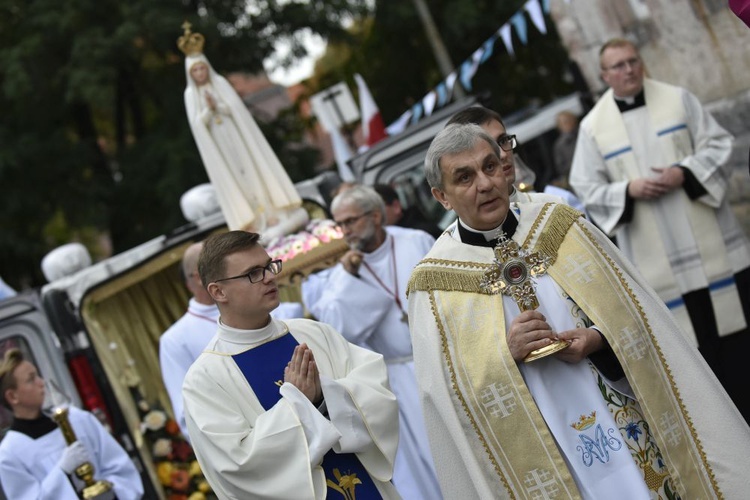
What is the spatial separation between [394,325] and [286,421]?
2282mm

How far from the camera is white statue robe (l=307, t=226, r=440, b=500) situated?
650 cm

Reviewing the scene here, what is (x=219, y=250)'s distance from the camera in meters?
4.81

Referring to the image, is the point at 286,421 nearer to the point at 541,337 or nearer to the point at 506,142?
the point at 541,337

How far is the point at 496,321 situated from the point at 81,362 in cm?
Result: 577

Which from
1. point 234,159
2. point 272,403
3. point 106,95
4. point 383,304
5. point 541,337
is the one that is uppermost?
point 106,95

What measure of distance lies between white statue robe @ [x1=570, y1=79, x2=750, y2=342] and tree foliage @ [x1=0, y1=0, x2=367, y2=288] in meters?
12.9

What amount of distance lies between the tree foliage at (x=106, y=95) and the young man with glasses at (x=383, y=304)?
13008 millimetres


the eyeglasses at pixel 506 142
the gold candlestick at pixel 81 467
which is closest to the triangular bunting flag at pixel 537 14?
the gold candlestick at pixel 81 467

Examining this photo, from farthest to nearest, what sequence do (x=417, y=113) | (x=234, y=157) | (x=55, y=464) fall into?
(x=417, y=113) < (x=234, y=157) < (x=55, y=464)

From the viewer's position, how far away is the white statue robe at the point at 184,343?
736cm

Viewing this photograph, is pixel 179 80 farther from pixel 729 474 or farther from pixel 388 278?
pixel 729 474

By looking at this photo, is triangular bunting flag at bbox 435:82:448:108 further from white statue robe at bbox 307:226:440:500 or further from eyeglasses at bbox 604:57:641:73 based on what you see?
white statue robe at bbox 307:226:440:500

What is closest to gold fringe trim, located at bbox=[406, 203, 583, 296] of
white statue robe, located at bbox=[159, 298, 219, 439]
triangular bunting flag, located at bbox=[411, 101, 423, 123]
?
white statue robe, located at bbox=[159, 298, 219, 439]

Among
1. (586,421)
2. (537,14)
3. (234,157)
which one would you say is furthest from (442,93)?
(586,421)
